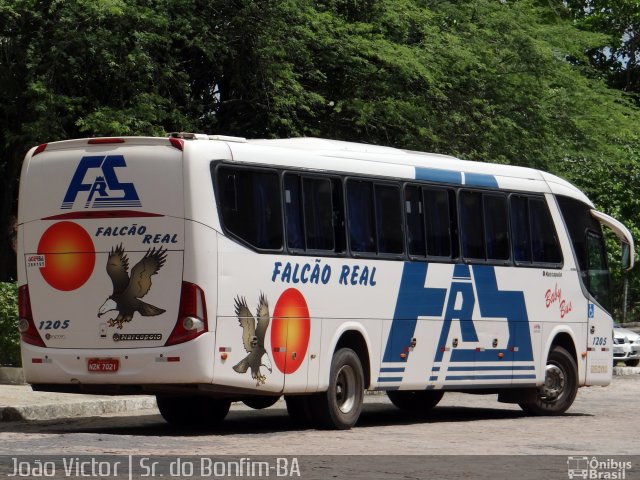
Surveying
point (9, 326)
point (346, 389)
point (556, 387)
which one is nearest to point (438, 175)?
point (346, 389)

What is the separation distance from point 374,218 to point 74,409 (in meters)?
4.52

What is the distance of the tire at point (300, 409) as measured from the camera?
52.3ft

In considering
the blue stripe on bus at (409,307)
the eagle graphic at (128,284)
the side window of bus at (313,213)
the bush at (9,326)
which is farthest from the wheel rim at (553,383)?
the bush at (9,326)

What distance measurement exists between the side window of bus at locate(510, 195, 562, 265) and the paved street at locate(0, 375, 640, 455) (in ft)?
7.18

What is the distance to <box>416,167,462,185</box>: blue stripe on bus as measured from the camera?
58.0 feet

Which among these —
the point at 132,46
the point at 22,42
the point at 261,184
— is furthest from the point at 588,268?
the point at 22,42

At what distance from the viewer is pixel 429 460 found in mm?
12461

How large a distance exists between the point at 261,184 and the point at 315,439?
9.15ft

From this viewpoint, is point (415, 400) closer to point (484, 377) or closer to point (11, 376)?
point (484, 377)

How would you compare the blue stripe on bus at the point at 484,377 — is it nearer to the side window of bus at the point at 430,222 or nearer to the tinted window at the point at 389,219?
the side window of bus at the point at 430,222

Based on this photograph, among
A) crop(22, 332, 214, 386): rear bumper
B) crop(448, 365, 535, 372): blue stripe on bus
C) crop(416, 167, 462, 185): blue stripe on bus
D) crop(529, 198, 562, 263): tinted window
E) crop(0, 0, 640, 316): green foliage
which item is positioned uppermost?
crop(0, 0, 640, 316): green foliage

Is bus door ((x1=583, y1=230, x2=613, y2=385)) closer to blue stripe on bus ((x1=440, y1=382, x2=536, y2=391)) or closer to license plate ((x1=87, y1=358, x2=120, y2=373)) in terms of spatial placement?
blue stripe on bus ((x1=440, y1=382, x2=536, y2=391))

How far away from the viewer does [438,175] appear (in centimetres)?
1795

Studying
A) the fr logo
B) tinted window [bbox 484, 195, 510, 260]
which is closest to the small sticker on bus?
the fr logo
